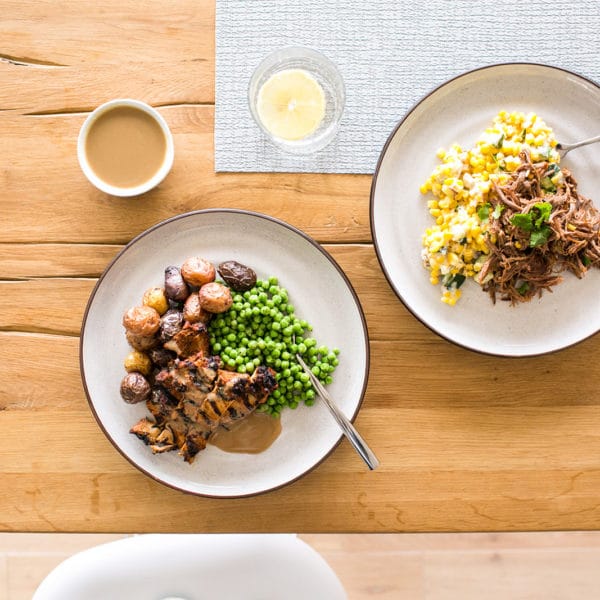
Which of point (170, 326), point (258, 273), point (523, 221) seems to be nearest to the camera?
point (523, 221)

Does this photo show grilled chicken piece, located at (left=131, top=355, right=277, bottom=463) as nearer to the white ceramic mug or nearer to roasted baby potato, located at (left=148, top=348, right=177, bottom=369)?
roasted baby potato, located at (left=148, top=348, right=177, bottom=369)

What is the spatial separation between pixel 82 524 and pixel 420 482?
3.64 ft

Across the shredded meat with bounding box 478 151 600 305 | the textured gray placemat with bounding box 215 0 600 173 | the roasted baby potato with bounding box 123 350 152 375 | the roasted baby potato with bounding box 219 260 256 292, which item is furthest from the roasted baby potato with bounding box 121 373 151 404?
the shredded meat with bounding box 478 151 600 305

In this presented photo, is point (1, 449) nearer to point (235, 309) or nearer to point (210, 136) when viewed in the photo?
point (235, 309)

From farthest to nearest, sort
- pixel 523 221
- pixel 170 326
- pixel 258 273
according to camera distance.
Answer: pixel 258 273
pixel 170 326
pixel 523 221

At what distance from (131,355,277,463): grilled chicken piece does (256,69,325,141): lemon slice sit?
2.47 ft

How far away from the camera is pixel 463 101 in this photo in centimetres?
212

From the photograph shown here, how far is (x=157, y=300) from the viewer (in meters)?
2.06

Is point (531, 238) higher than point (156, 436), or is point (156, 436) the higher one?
point (531, 238)

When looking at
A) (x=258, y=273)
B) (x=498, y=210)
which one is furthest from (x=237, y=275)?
(x=498, y=210)

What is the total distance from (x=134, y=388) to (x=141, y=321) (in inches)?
8.1

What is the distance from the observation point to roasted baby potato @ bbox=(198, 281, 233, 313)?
79.3 inches

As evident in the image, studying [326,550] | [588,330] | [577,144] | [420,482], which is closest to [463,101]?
[577,144]

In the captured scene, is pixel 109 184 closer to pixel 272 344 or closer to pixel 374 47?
pixel 272 344
